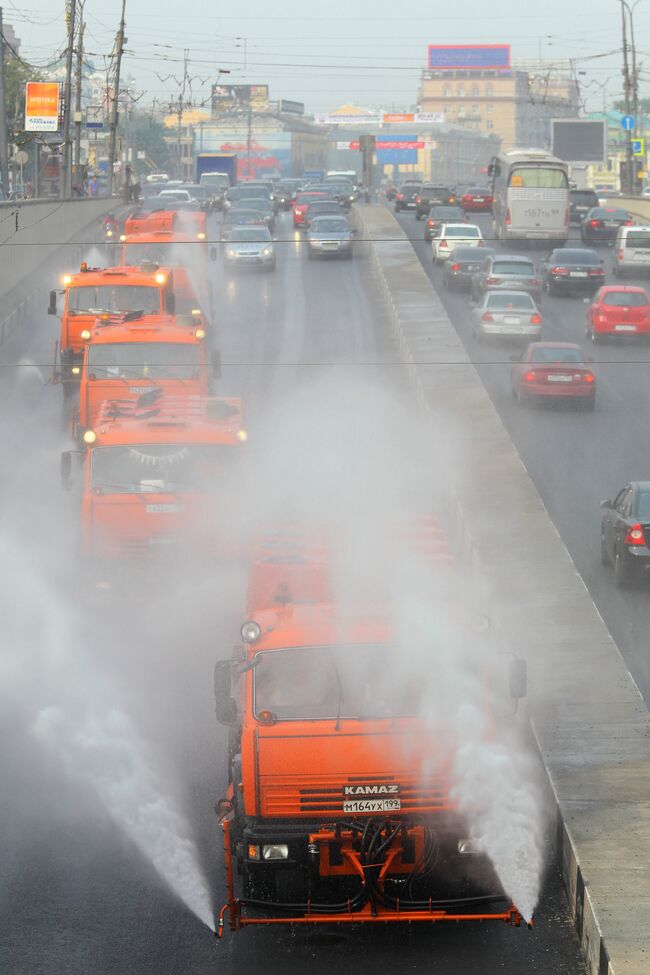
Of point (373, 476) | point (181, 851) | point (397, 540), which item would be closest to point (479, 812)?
point (181, 851)

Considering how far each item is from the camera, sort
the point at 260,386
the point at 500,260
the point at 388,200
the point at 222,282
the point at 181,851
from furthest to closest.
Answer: the point at 388,200 < the point at 222,282 < the point at 500,260 < the point at 260,386 < the point at 181,851

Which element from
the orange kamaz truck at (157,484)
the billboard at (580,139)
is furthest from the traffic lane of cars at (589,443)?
the billboard at (580,139)

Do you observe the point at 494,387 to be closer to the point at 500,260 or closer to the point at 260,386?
the point at 260,386

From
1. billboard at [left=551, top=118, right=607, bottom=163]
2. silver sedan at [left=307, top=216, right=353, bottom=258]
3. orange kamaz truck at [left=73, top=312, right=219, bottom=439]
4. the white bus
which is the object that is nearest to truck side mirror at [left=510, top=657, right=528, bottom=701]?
orange kamaz truck at [left=73, top=312, right=219, bottom=439]

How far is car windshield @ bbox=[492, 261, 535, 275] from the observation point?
143 feet

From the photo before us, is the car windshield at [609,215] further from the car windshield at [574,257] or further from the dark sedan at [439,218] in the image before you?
the car windshield at [574,257]

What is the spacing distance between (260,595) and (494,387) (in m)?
20.7

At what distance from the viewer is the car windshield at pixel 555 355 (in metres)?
31.5

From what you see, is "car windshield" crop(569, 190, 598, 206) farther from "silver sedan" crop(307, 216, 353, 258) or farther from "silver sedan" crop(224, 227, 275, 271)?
"silver sedan" crop(224, 227, 275, 271)

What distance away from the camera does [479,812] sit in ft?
32.4

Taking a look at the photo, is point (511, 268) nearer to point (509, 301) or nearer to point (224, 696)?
point (509, 301)

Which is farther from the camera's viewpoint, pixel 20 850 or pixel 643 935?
pixel 20 850

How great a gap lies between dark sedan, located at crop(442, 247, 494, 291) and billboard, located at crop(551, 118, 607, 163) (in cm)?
5133

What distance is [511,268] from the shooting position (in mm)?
43812
